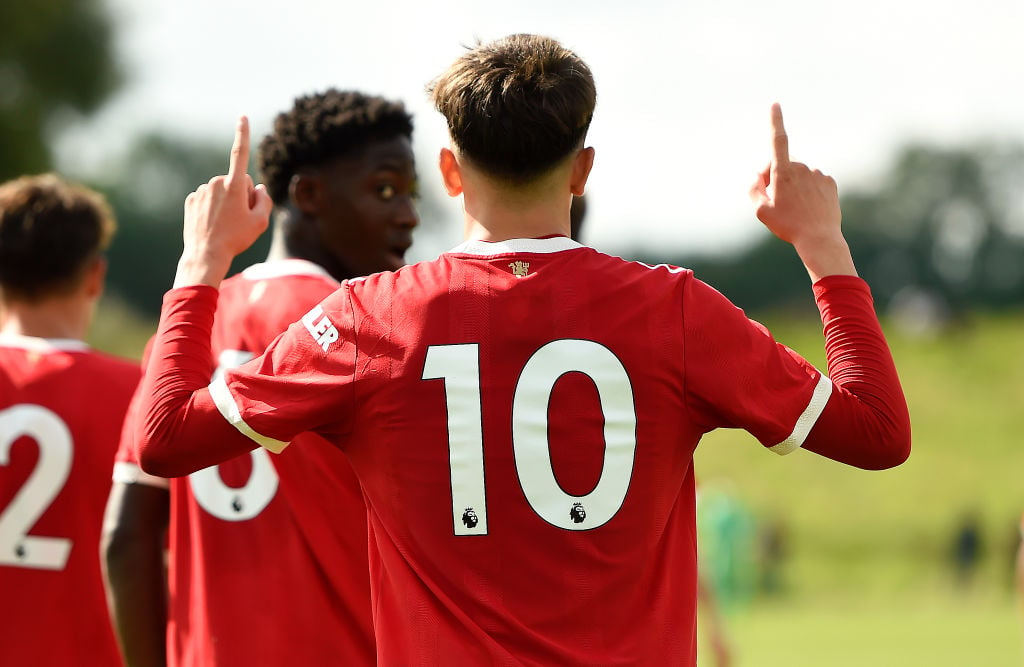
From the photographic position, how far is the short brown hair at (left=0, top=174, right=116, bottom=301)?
4172 mm

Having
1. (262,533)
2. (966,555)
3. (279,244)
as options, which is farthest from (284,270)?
(966,555)

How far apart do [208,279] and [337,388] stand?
0.41 meters

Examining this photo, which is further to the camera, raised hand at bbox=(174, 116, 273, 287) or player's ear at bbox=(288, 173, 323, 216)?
player's ear at bbox=(288, 173, 323, 216)

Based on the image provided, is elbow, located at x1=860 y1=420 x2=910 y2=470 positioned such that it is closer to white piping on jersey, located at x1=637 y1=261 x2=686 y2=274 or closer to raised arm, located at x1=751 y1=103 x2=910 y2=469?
raised arm, located at x1=751 y1=103 x2=910 y2=469

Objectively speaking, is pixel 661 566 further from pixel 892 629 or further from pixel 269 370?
pixel 892 629

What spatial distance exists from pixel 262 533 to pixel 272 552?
0.06 m

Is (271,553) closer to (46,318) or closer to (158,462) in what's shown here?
(158,462)

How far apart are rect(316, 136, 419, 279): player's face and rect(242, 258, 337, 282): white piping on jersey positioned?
5.9 inches

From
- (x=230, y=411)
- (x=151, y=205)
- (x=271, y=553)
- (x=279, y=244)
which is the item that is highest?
(x=151, y=205)

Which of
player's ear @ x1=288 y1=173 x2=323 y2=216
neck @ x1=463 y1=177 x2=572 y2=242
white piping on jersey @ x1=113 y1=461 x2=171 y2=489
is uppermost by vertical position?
player's ear @ x1=288 y1=173 x2=323 y2=216

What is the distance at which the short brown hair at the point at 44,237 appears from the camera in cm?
417

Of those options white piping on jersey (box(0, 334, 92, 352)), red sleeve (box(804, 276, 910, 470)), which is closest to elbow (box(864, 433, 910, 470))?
red sleeve (box(804, 276, 910, 470))

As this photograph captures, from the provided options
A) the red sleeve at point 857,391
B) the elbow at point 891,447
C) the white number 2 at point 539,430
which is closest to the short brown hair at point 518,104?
the white number 2 at point 539,430

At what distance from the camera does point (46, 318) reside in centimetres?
416
